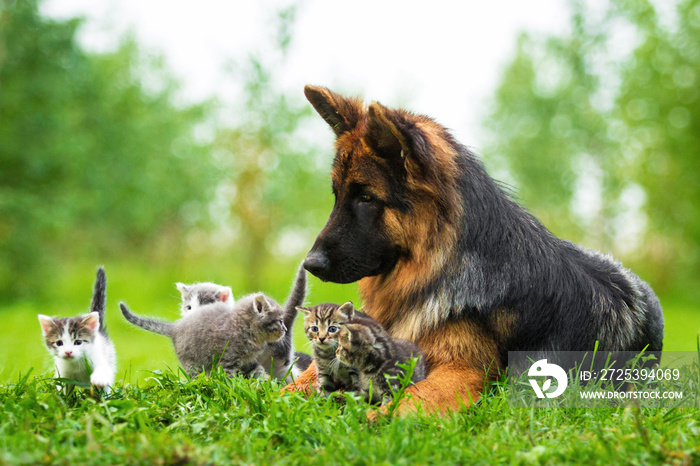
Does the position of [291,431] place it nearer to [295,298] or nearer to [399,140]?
[295,298]

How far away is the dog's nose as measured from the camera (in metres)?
4.41

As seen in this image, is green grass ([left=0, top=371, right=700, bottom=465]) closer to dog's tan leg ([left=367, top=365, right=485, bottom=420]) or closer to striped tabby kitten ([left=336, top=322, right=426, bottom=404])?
dog's tan leg ([left=367, top=365, right=485, bottom=420])

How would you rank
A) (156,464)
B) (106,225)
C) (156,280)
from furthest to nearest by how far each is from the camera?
(106,225) < (156,280) < (156,464)

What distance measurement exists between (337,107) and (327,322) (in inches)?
67.6

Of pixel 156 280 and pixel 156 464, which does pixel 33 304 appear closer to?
pixel 156 280

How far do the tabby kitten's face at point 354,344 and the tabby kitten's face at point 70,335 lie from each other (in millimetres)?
1807

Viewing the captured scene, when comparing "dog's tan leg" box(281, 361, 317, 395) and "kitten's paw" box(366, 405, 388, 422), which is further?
"dog's tan leg" box(281, 361, 317, 395)

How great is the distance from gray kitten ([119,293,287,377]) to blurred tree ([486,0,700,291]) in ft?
49.5

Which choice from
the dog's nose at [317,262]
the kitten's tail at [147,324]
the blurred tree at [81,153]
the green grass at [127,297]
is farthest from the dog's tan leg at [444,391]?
the blurred tree at [81,153]

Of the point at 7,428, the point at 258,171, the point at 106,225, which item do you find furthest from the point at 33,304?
the point at 7,428

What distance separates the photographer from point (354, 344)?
393 cm

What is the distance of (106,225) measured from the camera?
737 inches

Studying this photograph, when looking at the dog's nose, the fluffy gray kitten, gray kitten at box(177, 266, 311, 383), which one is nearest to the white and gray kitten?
the fluffy gray kitten

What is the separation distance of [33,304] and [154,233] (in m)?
5.02
